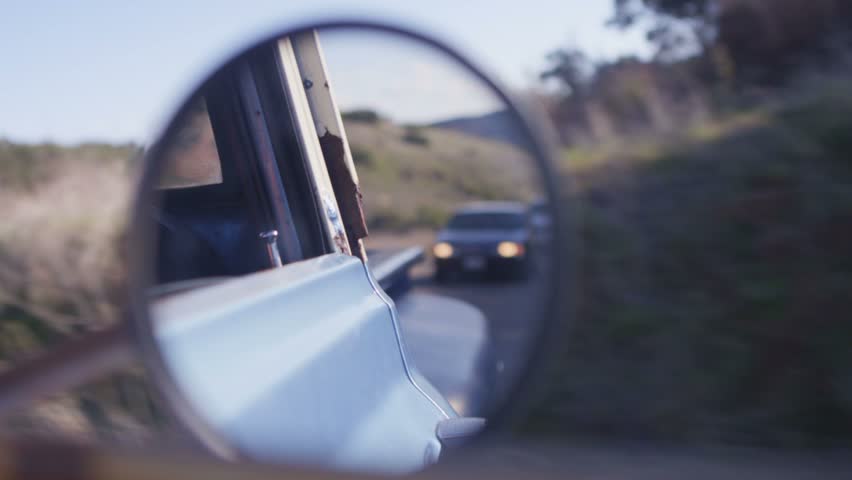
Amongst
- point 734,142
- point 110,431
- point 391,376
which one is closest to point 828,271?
point 734,142

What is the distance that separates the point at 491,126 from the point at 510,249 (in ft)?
3.28

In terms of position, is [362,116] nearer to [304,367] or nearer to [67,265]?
Result: [304,367]

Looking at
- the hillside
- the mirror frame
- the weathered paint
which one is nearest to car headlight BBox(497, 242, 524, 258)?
the hillside

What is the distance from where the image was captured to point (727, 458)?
4477 millimetres

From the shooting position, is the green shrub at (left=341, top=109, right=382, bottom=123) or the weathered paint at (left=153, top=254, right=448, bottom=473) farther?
the green shrub at (left=341, top=109, right=382, bottom=123)

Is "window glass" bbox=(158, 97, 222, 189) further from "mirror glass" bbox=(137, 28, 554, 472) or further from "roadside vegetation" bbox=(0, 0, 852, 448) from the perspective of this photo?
"roadside vegetation" bbox=(0, 0, 852, 448)

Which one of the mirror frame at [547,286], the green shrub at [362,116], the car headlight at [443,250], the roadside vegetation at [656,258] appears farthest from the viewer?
the roadside vegetation at [656,258]

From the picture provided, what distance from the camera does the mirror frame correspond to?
2277 mm

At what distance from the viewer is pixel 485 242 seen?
4234mm

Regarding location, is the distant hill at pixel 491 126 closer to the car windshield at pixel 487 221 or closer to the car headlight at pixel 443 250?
the car windshield at pixel 487 221

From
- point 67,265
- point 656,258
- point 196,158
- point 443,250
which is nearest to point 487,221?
point 443,250

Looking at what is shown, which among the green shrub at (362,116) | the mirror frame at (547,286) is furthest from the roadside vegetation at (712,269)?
the mirror frame at (547,286)

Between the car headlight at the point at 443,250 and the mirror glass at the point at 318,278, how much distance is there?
13 millimetres

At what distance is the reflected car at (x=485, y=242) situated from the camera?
12.4 feet
